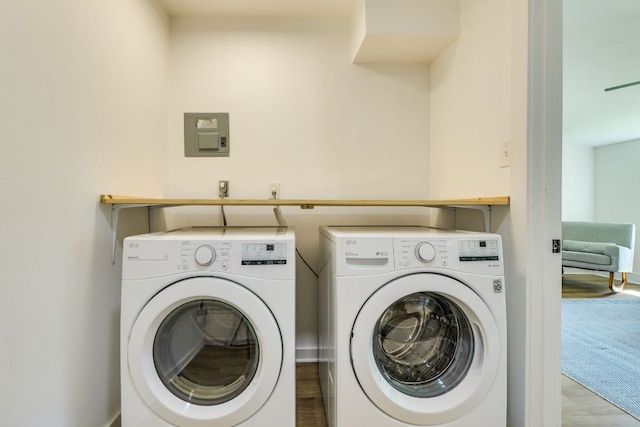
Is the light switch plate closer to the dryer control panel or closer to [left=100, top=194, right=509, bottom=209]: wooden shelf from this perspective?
[left=100, top=194, right=509, bottom=209]: wooden shelf

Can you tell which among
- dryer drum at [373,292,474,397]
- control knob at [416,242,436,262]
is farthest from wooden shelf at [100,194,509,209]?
dryer drum at [373,292,474,397]

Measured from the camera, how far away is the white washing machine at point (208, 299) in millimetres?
988

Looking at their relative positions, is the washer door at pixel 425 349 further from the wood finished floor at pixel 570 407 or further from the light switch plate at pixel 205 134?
the light switch plate at pixel 205 134

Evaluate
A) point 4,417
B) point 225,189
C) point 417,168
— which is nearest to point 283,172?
point 225,189

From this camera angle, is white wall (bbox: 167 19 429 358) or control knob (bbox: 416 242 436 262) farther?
white wall (bbox: 167 19 429 358)

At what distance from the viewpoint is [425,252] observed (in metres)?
1.04

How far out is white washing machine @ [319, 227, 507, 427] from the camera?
3.31 feet

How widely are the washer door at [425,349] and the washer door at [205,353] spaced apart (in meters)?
0.33

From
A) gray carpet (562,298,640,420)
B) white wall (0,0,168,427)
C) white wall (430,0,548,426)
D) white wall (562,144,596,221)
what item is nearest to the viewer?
white wall (0,0,168,427)

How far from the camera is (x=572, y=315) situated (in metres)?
2.64

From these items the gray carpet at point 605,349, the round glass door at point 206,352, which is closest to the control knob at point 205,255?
the round glass door at point 206,352

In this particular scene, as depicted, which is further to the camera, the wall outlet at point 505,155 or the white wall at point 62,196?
the wall outlet at point 505,155

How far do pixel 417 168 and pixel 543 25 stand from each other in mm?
968

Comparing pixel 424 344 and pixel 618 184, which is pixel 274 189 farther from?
pixel 618 184
